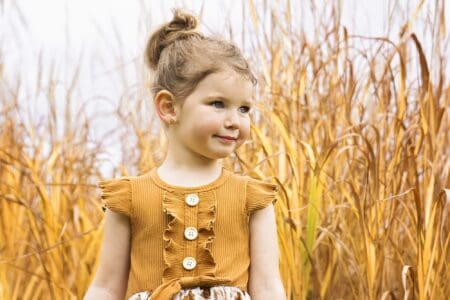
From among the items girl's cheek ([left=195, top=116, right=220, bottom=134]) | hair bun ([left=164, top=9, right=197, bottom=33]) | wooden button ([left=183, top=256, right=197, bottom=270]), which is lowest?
wooden button ([left=183, top=256, right=197, bottom=270])

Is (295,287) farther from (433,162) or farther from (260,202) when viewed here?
(260,202)

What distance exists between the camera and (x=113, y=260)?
171 centimetres

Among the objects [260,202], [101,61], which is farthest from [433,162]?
[101,61]

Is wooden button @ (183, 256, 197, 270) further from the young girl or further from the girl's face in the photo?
the girl's face

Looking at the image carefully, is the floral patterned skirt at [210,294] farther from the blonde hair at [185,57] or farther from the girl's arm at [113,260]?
the blonde hair at [185,57]

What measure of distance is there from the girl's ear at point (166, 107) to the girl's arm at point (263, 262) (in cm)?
23

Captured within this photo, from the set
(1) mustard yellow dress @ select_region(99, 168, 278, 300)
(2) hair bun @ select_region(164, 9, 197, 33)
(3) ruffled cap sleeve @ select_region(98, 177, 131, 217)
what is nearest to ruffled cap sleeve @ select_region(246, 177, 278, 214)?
(1) mustard yellow dress @ select_region(99, 168, 278, 300)

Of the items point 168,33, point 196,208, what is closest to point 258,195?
point 196,208

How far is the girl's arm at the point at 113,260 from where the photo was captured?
1705 millimetres

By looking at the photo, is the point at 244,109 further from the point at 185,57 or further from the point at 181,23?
the point at 181,23

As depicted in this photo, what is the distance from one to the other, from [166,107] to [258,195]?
235 millimetres

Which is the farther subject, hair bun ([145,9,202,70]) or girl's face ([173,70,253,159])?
hair bun ([145,9,202,70])

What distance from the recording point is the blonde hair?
1677 mm

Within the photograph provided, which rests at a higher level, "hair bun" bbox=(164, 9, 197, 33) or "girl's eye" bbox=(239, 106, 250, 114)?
"hair bun" bbox=(164, 9, 197, 33)
